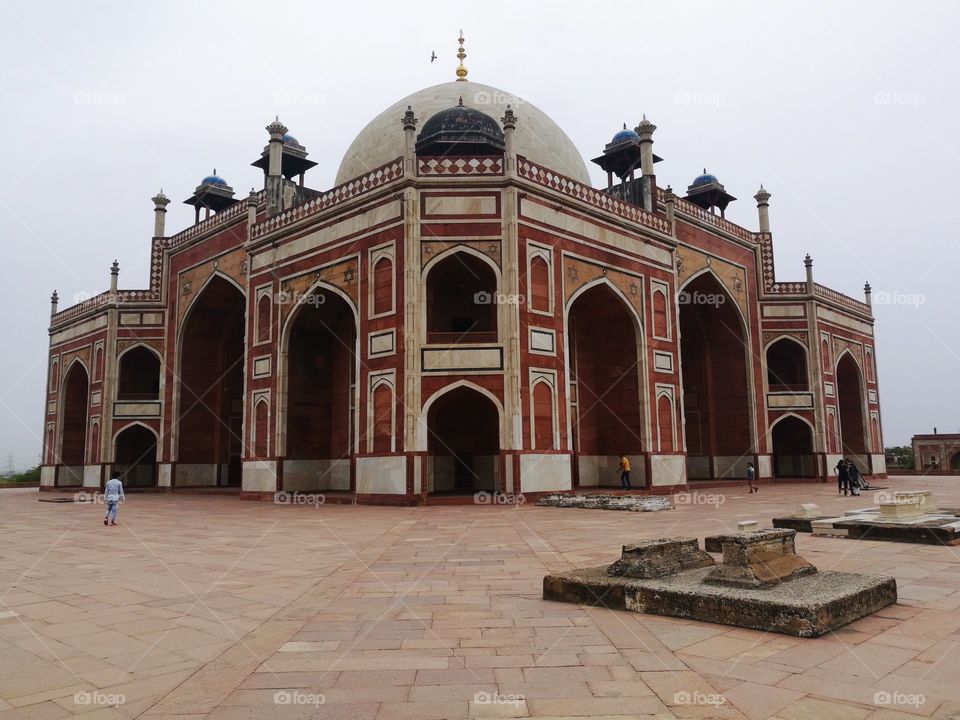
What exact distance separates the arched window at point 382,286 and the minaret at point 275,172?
6612mm

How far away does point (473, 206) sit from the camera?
17.5 meters

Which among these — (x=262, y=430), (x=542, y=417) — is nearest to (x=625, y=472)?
(x=542, y=417)

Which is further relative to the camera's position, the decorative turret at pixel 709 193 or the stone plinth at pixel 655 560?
the decorative turret at pixel 709 193

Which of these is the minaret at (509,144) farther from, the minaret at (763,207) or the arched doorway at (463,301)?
the minaret at (763,207)

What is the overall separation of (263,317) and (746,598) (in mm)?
19377

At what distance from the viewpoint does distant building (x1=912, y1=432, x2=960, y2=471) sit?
129ft

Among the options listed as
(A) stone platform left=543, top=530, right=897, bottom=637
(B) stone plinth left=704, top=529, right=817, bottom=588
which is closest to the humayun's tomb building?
(A) stone platform left=543, top=530, right=897, bottom=637

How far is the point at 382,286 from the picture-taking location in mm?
17781

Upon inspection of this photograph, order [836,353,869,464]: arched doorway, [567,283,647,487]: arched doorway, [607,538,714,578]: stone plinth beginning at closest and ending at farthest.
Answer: [607,538,714,578]: stone plinth, [567,283,647,487]: arched doorway, [836,353,869,464]: arched doorway

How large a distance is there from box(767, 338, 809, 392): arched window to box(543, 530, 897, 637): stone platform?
25093 mm

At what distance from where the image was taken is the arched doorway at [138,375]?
92.8 ft

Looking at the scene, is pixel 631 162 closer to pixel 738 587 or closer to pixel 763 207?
pixel 763 207

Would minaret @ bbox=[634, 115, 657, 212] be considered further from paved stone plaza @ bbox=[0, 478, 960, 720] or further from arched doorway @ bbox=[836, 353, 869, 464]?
paved stone plaza @ bbox=[0, 478, 960, 720]

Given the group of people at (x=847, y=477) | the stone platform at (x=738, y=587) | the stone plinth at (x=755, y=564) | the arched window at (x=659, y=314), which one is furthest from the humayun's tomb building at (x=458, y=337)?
the stone plinth at (x=755, y=564)
